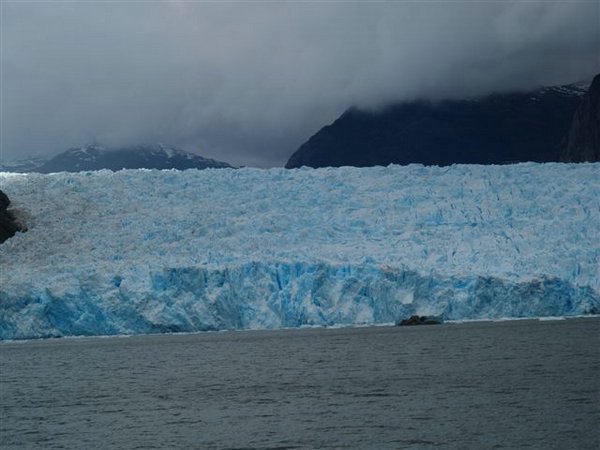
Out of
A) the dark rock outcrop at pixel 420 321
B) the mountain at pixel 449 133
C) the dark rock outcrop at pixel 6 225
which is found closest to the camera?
the dark rock outcrop at pixel 420 321

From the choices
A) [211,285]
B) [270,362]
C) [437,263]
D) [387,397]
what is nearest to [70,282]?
[211,285]

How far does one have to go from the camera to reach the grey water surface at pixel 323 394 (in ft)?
47.9

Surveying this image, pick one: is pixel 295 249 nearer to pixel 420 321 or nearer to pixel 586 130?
pixel 420 321

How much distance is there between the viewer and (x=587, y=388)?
1775cm

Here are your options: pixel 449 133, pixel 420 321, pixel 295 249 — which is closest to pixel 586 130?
pixel 449 133

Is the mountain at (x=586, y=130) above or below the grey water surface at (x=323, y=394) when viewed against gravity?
above

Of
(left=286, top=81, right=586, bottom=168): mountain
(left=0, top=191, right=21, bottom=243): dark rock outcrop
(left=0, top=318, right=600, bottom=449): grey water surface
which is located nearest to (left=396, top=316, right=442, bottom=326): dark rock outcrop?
(left=0, top=318, right=600, bottom=449): grey water surface

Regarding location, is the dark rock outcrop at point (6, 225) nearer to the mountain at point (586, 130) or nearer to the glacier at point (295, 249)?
the glacier at point (295, 249)

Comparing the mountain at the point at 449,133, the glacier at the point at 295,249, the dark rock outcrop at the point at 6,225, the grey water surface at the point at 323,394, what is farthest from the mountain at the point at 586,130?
the dark rock outcrop at the point at 6,225

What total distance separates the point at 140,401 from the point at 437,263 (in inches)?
666

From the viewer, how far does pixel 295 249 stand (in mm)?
35562

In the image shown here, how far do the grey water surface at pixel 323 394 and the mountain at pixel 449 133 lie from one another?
9359 centimetres

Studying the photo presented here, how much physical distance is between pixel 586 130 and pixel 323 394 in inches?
3059

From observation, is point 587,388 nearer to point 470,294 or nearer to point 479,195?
point 470,294
